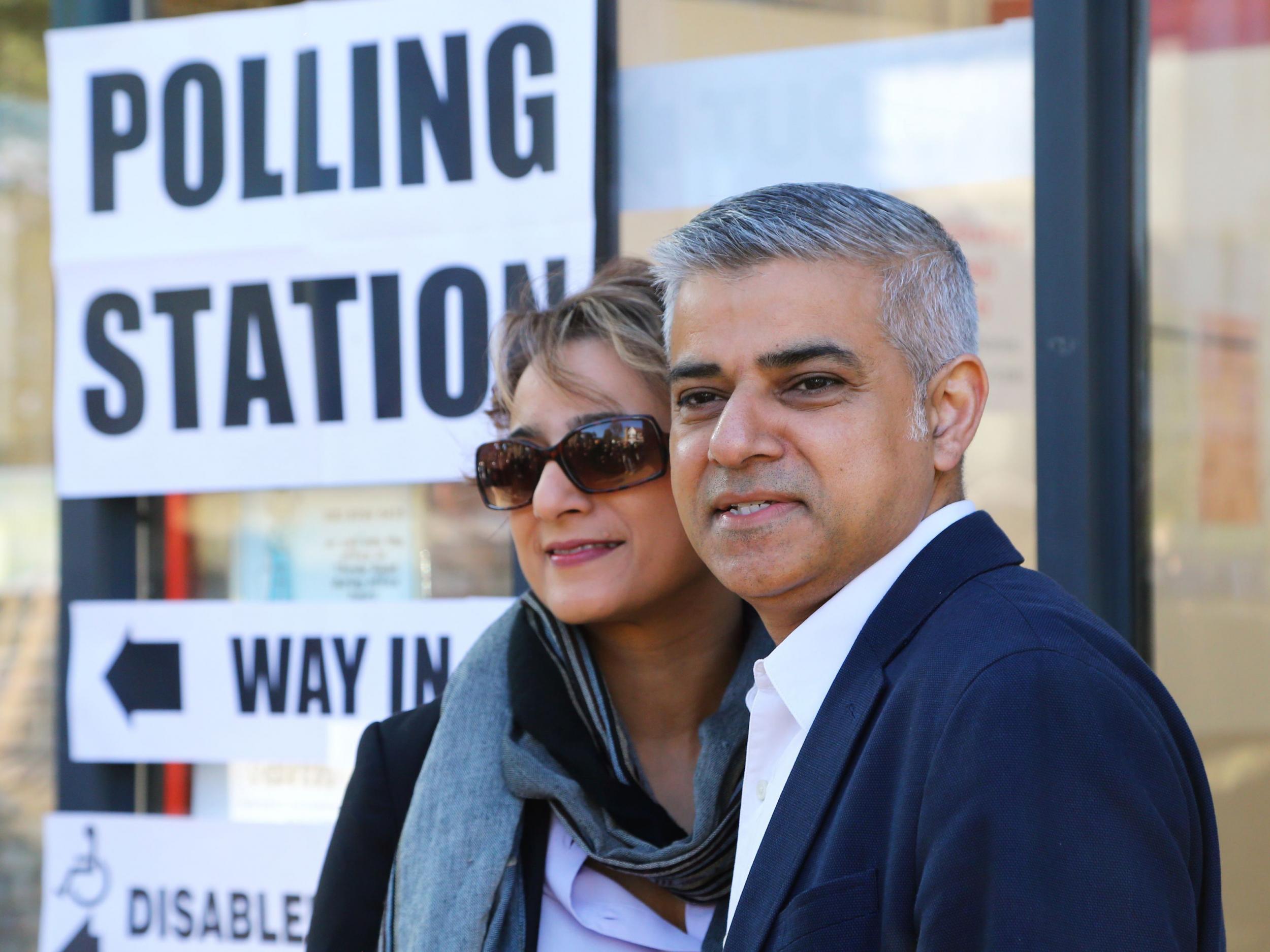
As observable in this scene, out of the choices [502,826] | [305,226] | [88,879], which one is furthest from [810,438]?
→ [88,879]

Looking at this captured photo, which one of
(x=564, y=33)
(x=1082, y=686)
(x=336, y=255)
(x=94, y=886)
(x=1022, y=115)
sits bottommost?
(x=94, y=886)

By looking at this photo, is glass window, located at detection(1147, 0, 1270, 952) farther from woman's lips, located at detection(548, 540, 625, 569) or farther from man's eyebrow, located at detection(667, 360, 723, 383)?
man's eyebrow, located at detection(667, 360, 723, 383)

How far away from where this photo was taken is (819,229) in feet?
4.98

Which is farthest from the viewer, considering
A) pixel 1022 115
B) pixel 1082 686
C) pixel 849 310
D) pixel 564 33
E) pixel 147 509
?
pixel 147 509

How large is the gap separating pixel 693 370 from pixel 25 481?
300 cm

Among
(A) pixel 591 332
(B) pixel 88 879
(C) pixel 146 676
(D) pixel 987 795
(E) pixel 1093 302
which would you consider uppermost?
(E) pixel 1093 302

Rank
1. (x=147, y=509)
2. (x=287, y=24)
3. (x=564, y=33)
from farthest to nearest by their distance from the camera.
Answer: (x=147, y=509) < (x=287, y=24) < (x=564, y=33)

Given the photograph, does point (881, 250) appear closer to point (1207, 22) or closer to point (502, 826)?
point (502, 826)

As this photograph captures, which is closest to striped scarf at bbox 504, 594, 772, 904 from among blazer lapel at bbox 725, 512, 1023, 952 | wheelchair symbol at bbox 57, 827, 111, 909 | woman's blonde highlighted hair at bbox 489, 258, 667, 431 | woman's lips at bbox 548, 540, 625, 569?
woman's lips at bbox 548, 540, 625, 569

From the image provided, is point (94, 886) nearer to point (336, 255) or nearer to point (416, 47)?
point (336, 255)

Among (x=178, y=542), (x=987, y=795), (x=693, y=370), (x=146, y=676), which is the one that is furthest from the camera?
(x=178, y=542)

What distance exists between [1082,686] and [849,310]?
54cm

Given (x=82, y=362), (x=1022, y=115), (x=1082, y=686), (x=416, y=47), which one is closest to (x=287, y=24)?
(x=416, y=47)

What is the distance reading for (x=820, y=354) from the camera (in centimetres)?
148
